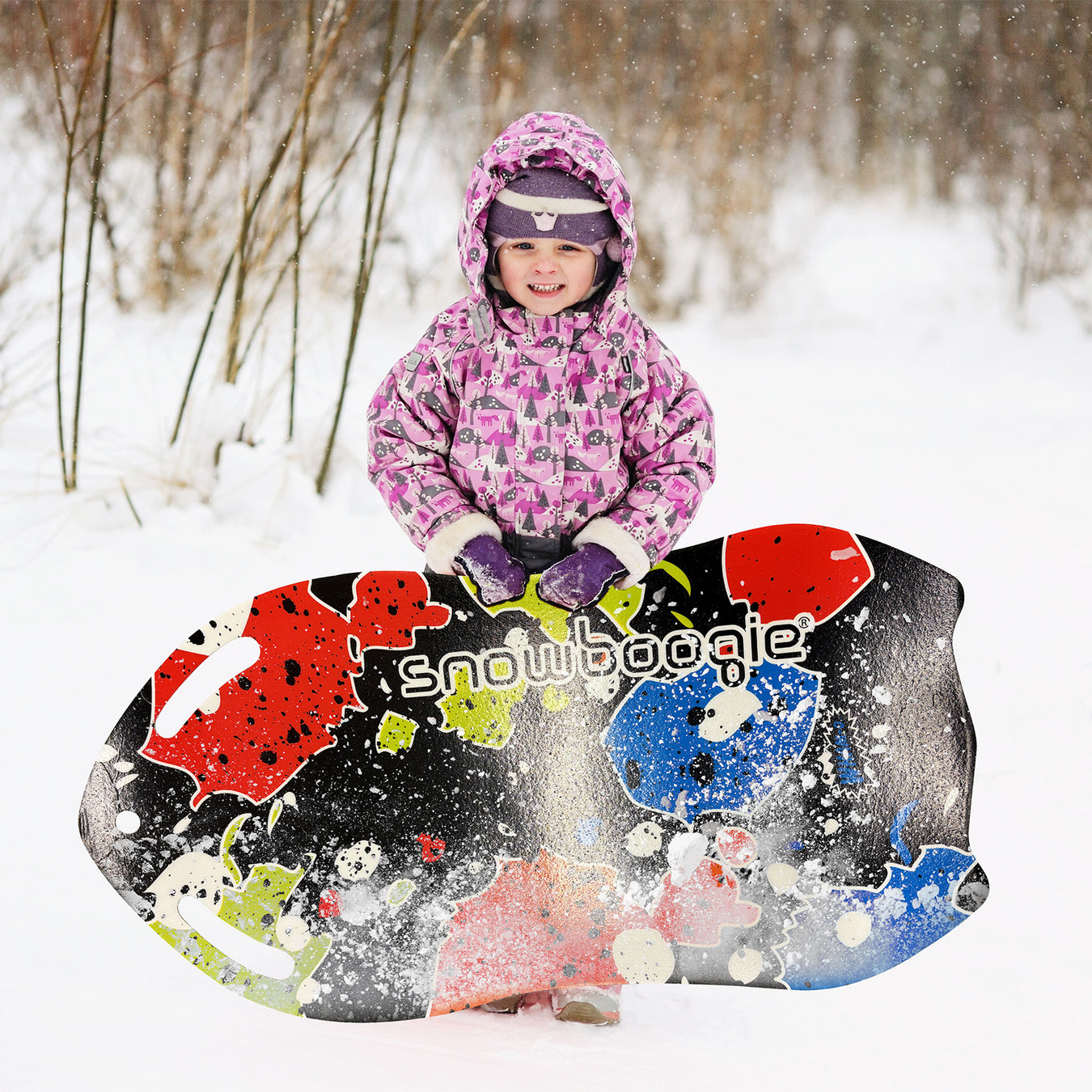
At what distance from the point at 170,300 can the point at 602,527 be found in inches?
148

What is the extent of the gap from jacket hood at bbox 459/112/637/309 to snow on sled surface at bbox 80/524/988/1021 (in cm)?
41

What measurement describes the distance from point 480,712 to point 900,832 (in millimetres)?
549

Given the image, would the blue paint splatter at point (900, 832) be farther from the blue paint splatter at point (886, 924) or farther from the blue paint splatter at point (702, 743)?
the blue paint splatter at point (702, 743)

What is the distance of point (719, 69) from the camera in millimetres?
5855

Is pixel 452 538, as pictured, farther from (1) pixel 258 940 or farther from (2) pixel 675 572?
(1) pixel 258 940

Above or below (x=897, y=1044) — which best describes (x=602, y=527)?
above

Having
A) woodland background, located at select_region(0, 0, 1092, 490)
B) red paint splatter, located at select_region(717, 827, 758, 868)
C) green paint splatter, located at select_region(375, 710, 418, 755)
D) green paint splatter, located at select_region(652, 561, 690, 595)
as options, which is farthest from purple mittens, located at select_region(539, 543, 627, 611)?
woodland background, located at select_region(0, 0, 1092, 490)

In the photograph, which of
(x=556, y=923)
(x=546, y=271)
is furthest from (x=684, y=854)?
(x=546, y=271)

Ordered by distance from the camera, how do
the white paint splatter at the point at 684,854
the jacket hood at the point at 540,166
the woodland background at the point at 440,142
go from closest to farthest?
the jacket hood at the point at 540,166 < the white paint splatter at the point at 684,854 < the woodland background at the point at 440,142

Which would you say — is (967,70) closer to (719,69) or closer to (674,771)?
(719,69)

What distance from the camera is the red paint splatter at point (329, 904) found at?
1.32 meters

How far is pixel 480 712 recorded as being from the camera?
1.38 m

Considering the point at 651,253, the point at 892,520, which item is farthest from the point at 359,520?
the point at 651,253

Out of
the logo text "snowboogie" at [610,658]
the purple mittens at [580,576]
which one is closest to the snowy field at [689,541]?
the logo text "snowboogie" at [610,658]
